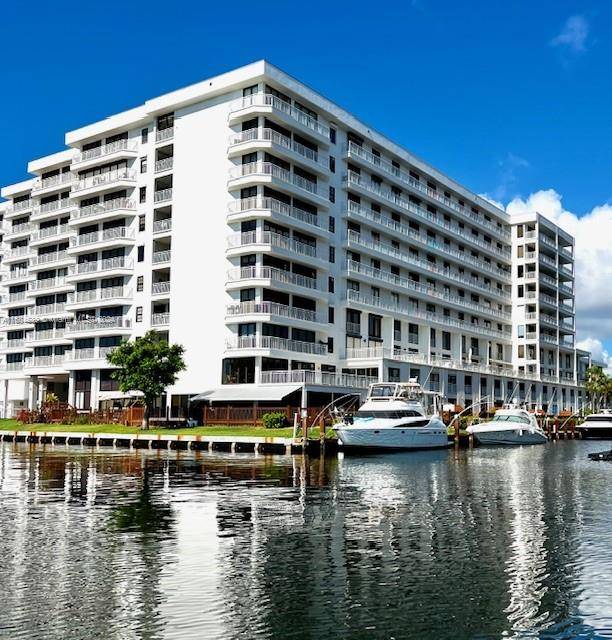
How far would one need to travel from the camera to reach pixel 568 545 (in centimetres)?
2253

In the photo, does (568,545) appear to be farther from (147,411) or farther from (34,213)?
(34,213)

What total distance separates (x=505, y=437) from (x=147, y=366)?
32.8m

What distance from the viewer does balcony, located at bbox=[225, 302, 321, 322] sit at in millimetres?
71562

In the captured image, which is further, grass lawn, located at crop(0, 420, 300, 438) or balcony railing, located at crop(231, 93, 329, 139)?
balcony railing, located at crop(231, 93, 329, 139)

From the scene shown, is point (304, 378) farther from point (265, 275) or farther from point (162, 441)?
point (162, 441)

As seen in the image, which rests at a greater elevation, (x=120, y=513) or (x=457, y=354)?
(x=457, y=354)

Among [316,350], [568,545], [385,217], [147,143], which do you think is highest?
[147,143]

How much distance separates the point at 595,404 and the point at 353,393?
247 ft

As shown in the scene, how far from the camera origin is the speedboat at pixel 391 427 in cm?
5481

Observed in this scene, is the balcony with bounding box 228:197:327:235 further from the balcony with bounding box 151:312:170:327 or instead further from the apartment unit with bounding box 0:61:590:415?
the balcony with bounding box 151:312:170:327

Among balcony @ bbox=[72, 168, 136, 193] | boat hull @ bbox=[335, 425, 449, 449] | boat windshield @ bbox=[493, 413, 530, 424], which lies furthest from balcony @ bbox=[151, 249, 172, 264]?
boat windshield @ bbox=[493, 413, 530, 424]

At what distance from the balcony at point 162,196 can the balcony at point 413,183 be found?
19.4 meters

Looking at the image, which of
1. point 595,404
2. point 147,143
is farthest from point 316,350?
point 595,404

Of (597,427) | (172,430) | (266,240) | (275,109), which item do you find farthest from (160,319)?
(597,427)
